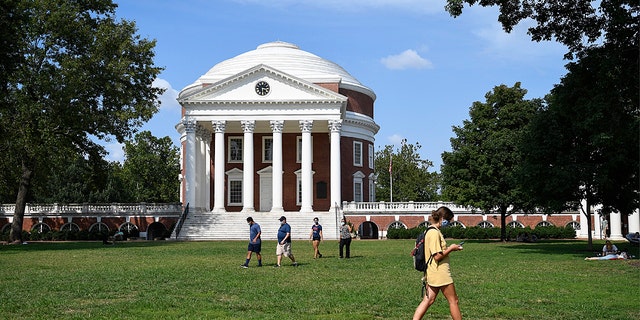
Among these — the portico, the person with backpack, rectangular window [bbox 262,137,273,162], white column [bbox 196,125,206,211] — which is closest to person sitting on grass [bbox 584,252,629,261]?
the person with backpack

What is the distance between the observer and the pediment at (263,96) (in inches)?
2320

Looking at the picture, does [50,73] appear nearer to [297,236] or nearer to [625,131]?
[297,236]

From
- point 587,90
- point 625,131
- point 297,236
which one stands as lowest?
point 297,236

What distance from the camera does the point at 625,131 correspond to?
24.9 meters

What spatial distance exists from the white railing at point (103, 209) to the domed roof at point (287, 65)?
44.1ft

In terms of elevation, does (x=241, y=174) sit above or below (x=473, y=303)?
above

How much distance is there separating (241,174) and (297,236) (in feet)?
48.5

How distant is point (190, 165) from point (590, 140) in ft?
122

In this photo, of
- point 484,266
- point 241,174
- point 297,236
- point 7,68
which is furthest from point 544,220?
point 7,68

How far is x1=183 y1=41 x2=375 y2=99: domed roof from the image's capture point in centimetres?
6844

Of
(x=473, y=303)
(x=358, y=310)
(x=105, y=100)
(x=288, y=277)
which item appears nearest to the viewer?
(x=358, y=310)

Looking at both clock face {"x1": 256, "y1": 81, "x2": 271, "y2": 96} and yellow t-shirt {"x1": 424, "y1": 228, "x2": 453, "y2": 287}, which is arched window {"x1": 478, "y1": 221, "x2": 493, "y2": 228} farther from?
yellow t-shirt {"x1": 424, "y1": 228, "x2": 453, "y2": 287}

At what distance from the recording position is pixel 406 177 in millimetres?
89125

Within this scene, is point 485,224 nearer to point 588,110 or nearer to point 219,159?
point 219,159
